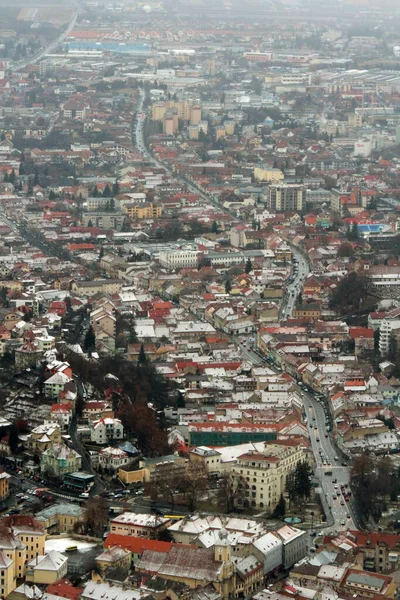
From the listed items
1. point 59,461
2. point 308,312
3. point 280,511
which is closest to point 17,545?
point 59,461

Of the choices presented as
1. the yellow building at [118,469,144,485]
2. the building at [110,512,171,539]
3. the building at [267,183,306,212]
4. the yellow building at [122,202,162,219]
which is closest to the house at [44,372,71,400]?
the yellow building at [118,469,144,485]

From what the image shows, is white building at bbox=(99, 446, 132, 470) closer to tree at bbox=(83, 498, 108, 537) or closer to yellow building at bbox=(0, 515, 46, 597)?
tree at bbox=(83, 498, 108, 537)

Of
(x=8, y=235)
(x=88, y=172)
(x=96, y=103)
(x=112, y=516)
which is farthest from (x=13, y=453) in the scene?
(x=96, y=103)

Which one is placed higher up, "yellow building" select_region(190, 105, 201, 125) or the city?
the city

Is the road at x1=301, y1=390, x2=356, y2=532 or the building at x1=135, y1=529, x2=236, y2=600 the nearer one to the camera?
the building at x1=135, y1=529, x2=236, y2=600

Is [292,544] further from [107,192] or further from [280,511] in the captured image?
[107,192]

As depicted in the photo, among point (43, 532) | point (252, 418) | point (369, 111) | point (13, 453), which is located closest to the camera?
point (43, 532)

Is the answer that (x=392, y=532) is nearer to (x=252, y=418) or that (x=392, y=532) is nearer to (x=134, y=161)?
(x=252, y=418)
